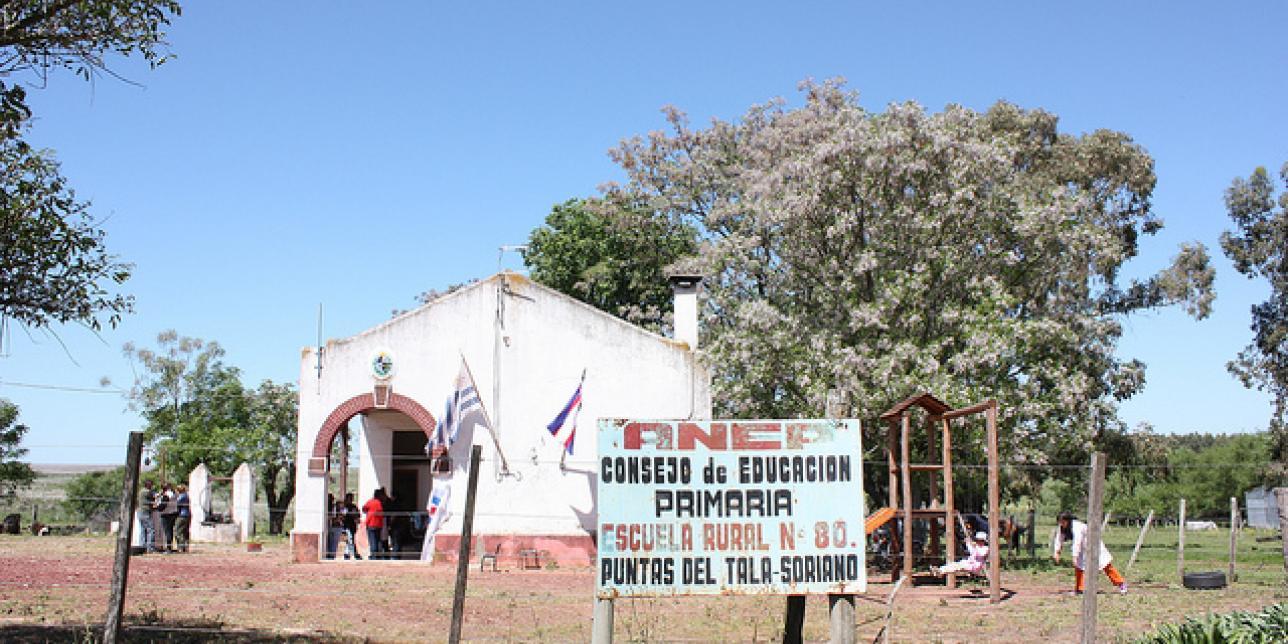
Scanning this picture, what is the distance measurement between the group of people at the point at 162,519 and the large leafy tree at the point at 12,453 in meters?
20.3

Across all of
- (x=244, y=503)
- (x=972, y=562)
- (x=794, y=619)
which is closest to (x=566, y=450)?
(x=972, y=562)

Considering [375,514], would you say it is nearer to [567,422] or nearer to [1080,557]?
[567,422]

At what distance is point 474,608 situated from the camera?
1521cm

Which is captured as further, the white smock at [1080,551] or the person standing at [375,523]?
the person standing at [375,523]

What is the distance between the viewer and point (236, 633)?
11.7 meters

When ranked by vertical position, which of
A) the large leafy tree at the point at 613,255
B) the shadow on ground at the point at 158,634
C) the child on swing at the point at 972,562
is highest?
the large leafy tree at the point at 613,255

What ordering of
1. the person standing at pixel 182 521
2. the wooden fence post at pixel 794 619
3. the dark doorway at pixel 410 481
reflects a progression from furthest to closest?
the person standing at pixel 182 521 → the dark doorway at pixel 410 481 → the wooden fence post at pixel 794 619

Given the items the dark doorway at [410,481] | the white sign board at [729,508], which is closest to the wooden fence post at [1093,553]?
the white sign board at [729,508]

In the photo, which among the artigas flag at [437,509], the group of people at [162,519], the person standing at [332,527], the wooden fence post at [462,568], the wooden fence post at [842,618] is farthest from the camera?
the group of people at [162,519]

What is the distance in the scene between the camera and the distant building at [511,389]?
2392 cm

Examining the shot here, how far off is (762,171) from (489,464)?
12028 mm

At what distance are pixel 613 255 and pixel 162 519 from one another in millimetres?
17861

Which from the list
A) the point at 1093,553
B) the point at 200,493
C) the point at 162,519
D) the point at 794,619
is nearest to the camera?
the point at 1093,553

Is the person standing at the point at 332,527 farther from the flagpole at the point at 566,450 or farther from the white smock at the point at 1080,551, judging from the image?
the white smock at the point at 1080,551
